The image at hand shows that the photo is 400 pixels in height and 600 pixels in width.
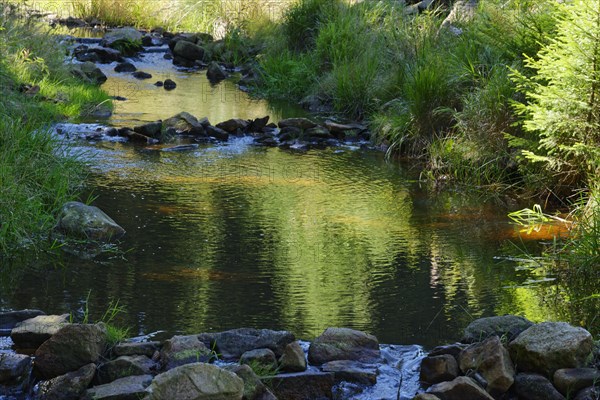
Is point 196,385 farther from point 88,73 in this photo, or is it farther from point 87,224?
point 88,73

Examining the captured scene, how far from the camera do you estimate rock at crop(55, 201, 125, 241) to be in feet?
22.8

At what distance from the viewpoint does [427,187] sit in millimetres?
9414

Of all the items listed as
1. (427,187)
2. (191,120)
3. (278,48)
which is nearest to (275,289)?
(427,187)

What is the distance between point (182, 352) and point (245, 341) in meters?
0.34

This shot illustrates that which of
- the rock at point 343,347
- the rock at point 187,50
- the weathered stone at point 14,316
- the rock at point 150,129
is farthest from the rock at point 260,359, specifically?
the rock at point 187,50

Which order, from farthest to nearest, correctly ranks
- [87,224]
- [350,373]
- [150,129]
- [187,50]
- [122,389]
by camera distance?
1. [187,50]
2. [150,129]
3. [87,224]
4. [350,373]
5. [122,389]

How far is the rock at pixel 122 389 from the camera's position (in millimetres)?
4281

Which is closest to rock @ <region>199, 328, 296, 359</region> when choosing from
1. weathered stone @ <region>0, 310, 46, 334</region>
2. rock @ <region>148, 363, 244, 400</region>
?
rock @ <region>148, 363, 244, 400</region>

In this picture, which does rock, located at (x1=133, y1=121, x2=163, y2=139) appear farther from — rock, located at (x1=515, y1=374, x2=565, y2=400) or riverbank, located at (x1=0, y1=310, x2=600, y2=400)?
rock, located at (x1=515, y1=374, x2=565, y2=400)

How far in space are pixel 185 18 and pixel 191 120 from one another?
10199 millimetres

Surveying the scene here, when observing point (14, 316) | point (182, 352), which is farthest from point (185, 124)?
point (182, 352)

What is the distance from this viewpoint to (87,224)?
276 inches

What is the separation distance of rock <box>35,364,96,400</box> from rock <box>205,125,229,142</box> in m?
7.08

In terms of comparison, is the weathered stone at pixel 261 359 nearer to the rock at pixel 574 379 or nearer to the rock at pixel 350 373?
the rock at pixel 350 373
